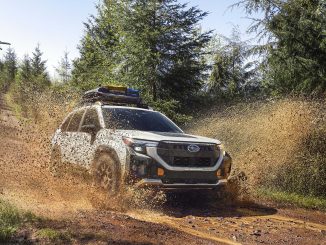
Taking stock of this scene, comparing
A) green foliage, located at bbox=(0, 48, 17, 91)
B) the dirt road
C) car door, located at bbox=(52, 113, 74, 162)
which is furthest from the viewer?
green foliage, located at bbox=(0, 48, 17, 91)

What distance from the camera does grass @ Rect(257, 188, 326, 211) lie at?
30.3ft

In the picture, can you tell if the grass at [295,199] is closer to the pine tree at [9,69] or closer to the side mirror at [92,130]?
the side mirror at [92,130]

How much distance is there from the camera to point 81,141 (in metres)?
8.92

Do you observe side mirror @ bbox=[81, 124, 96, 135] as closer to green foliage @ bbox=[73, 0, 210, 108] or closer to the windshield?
the windshield

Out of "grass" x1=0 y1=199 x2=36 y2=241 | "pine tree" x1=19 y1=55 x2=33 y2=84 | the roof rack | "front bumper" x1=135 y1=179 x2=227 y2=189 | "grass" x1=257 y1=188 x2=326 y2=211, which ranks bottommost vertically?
"grass" x1=257 y1=188 x2=326 y2=211

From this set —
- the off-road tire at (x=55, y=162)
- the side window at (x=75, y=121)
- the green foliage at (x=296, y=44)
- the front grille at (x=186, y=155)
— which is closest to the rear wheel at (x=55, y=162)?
the off-road tire at (x=55, y=162)

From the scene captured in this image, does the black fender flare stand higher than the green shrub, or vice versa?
the black fender flare

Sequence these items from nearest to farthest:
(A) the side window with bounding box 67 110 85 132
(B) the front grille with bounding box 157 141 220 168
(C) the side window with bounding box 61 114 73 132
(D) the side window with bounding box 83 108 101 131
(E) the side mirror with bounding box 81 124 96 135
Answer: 1. (B) the front grille with bounding box 157 141 220 168
2. (E) the side mirror with bounding box 81 124 96 135
3. (D) the side window with bounding box 83 108 101 131
4. (A) the side window with bounding box 67 110 85 132
5. (C) the side window with bounding box 61 114 73 132

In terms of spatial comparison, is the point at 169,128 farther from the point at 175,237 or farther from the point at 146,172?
the point at 175,237

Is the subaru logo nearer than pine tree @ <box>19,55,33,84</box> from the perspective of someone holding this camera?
Yes

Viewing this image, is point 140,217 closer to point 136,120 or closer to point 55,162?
point 136,120

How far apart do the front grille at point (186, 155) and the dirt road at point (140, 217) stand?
82 cm

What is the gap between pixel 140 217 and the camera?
7.16 m

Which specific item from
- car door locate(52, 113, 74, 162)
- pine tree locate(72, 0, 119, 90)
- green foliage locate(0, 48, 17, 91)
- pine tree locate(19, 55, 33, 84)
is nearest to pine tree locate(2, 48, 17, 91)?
green foliage locate(0, 48, 17, 91)
